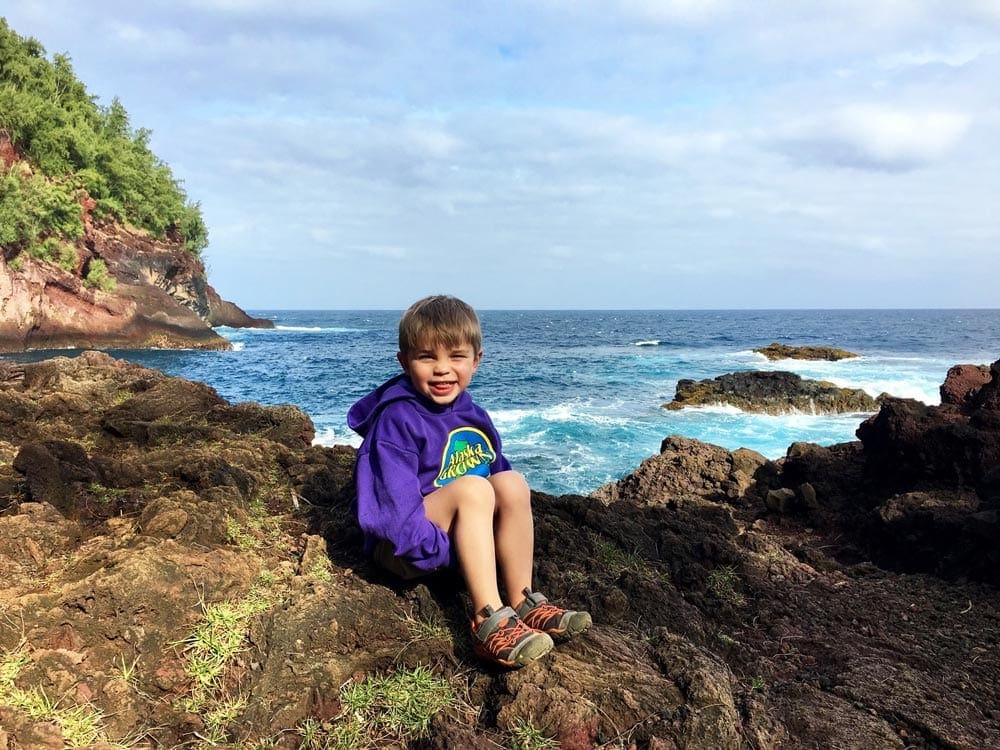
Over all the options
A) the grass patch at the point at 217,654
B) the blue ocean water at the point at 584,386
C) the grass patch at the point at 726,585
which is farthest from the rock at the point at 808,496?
the grass patch at the point at 217,654

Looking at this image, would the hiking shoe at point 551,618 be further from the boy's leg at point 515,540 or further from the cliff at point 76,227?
the cliff at point 76,227

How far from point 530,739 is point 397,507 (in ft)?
3.27

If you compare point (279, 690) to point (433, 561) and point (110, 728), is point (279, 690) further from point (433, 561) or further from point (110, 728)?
point (433, 561)

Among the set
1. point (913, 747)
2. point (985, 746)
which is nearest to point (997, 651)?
point (985, 746)

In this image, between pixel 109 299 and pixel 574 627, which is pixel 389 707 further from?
pixel 109 299

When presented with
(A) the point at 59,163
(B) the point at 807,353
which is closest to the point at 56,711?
(B) the point at 807,353

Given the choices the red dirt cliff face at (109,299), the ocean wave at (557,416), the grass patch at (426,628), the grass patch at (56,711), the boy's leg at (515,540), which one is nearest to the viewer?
the grass patch at (56,711)

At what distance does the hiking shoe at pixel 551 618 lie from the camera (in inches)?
95.1

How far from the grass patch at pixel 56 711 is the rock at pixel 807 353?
3879cm

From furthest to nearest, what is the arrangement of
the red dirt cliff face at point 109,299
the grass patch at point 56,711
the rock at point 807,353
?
the rock at point 807,353
the red dirt cliff face at point 109,299
the grass patch at point 56,711

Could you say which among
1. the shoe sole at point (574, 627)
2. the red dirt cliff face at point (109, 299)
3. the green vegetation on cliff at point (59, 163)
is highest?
the green vegetation on cliff at point (59, 163)

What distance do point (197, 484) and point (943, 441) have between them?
23.3 feet

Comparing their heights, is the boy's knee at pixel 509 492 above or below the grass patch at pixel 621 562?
above

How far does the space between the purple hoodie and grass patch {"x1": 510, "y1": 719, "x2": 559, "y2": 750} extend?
2.51 ft
